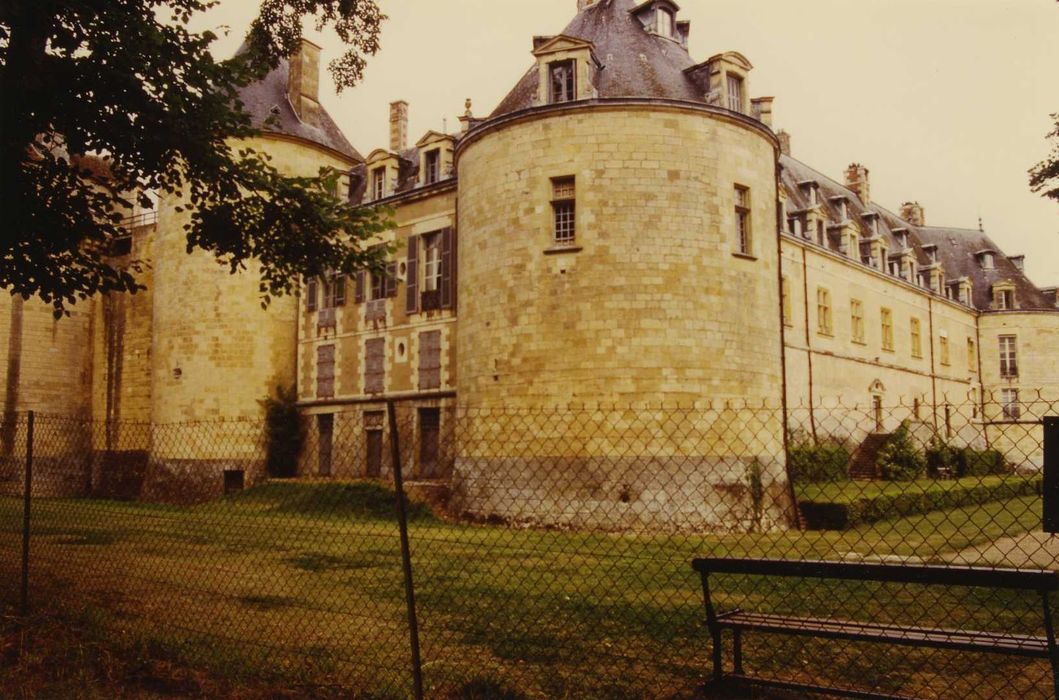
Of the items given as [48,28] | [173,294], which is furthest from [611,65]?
[173,294]

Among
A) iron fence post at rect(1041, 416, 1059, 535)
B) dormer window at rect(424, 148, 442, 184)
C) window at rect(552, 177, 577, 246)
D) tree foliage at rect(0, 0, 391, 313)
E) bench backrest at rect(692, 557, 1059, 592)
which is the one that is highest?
dormer window at rect(424, 148, 442, 184)

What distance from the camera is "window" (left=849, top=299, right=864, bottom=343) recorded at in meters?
31.3

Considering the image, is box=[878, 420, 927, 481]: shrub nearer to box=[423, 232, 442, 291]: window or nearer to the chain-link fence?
the chain-link fence

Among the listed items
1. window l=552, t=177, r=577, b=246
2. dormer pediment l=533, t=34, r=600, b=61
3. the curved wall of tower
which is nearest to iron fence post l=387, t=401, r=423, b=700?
the curved wall of tower

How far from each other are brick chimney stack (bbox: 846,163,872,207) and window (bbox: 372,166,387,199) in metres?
23.9

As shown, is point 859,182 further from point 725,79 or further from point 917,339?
point 725,79

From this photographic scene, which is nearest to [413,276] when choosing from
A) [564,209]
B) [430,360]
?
[430,360]

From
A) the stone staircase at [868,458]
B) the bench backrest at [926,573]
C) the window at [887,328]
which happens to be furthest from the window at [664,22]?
the bench backrest at [926,573]

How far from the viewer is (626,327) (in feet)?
56.2

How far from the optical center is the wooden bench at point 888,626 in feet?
14.4

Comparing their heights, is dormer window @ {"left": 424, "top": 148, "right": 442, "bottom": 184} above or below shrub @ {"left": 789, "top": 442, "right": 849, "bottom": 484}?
above

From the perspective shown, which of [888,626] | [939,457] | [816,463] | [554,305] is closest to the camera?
[888,626]

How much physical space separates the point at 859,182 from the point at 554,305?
27.7m

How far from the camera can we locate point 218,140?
10000mm
